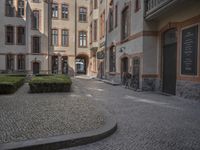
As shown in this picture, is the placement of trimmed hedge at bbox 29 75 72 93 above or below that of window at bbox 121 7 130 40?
below

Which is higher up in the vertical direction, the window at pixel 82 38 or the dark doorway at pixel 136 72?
the window at pixel 82 38

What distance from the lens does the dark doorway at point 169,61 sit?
12.5 metres

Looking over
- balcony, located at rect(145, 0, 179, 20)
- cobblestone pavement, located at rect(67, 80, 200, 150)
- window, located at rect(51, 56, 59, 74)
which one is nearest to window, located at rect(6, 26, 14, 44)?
window, located at rect(51, 56, 59, 74)

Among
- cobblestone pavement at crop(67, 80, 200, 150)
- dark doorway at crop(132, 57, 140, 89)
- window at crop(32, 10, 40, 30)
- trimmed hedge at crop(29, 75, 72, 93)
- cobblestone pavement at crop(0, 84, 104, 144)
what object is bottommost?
cobblestone pavement at crop(67, 80, 200, 150)

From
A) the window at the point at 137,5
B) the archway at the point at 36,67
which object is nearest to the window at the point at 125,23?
the window at the point at 137,5

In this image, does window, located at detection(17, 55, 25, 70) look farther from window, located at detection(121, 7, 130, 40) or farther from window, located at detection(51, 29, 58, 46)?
window, located at detection(121, 7, 130, 40)

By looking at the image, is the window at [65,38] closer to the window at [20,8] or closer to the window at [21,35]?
the window at [21,35]

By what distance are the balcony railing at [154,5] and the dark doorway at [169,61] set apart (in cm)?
159

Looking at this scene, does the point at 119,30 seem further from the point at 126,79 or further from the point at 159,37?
the point at 159,37

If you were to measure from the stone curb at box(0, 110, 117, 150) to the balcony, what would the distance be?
749cm

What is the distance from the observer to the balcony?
1080cm

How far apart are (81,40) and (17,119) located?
1203 inches

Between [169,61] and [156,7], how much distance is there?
125 inches

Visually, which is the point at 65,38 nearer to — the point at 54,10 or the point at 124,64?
the point at 54,10
